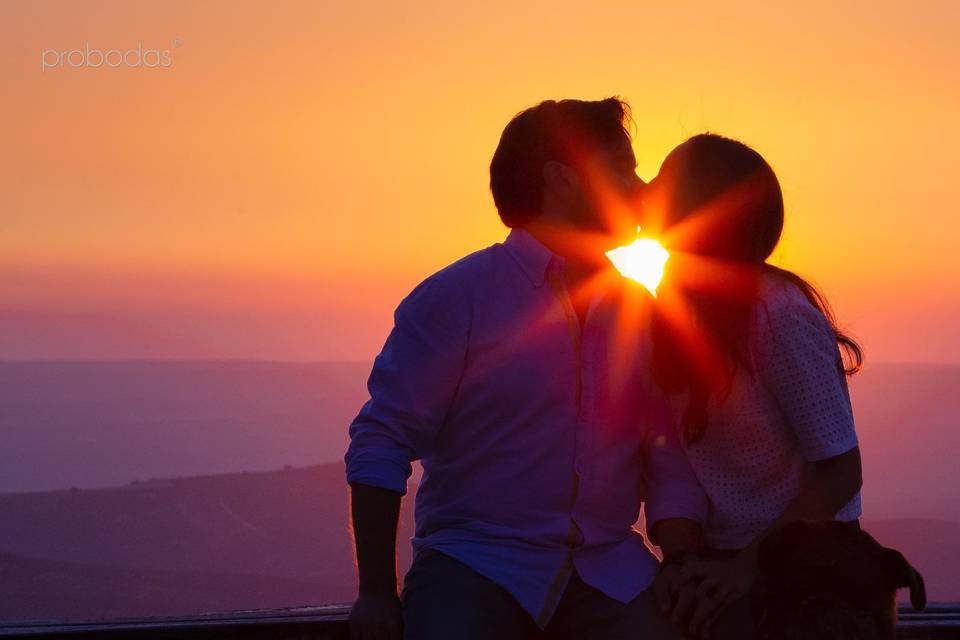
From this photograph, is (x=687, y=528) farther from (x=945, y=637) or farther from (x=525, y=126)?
(x=525, y=126)

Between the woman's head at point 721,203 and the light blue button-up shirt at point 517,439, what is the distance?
52 centimetres

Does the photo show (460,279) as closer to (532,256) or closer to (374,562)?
(532,256)

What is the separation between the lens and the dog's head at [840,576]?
256cm

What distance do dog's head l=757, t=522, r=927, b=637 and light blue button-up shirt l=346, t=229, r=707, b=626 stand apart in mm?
659

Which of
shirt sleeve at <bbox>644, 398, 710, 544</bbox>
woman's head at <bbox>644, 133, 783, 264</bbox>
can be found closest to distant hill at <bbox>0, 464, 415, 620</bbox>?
shirt sleeve at <bbox>644, 398, 710, 544</bbox>

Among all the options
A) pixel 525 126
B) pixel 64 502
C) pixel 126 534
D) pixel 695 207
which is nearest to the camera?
pixel 695 207

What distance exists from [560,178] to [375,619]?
1.66 m

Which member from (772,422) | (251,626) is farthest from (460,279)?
(251,626)

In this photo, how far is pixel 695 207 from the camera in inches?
126

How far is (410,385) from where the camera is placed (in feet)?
10.5

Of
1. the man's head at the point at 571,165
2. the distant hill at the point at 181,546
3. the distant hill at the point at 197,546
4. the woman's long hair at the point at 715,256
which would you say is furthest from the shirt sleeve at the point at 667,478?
the distant hill at the point at 197,546

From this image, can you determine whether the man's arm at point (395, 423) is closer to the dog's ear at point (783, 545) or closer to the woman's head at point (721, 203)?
the woman's head at point (721, 203)

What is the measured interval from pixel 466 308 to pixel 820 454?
4.06ft

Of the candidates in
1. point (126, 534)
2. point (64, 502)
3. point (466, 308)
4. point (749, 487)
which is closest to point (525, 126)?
point (466, 308)
